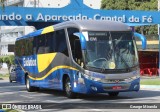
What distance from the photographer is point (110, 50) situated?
18.3 meters

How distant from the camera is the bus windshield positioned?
18047 mm

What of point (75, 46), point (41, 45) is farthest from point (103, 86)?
point (41, 45)

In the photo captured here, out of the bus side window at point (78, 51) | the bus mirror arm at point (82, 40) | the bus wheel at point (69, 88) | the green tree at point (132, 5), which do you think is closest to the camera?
the bus mirror arm at point (82, 40)

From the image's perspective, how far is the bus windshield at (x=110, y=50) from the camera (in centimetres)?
1805

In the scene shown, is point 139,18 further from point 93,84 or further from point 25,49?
point 93,84

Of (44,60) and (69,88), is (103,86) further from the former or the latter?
(44,60)

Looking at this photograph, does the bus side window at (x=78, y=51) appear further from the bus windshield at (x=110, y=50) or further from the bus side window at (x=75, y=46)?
the bus windshield at (x=110, y=50)

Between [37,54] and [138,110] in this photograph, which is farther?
[37,54]

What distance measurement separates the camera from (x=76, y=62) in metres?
18.7

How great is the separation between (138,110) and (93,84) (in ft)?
12.2

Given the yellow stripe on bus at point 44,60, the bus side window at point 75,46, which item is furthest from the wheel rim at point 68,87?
the yellow stripe on bus at point 44,60

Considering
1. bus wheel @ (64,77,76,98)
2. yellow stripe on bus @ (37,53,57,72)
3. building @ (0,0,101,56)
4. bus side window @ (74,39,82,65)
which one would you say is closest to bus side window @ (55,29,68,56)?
yellow stripe on bus @ (37,53,57,72)

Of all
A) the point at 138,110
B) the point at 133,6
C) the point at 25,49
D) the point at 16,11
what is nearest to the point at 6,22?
the point at 16,11

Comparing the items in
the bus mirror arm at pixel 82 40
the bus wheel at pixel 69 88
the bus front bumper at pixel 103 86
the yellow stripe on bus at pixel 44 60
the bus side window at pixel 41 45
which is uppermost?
the bus mirror arm at pixel 82 40
